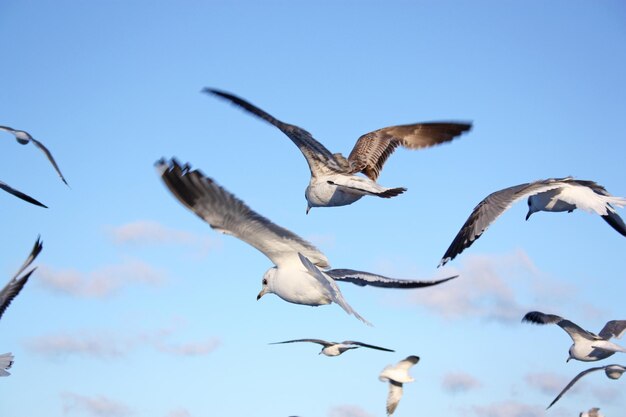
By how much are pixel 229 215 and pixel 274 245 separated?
0.90 metres

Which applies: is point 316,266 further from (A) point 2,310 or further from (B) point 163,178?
(A) point 2,310

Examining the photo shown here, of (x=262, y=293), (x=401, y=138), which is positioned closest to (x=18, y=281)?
(x=262, y=293)

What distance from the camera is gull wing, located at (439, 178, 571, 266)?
1471 centimetres

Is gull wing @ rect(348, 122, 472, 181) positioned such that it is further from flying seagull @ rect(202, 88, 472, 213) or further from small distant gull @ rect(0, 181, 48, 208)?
small distant gull @ rect(0, 181, 48, 208)

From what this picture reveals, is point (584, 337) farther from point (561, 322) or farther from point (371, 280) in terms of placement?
point (371, 280)

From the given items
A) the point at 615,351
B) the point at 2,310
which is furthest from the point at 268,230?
the point at 615,351

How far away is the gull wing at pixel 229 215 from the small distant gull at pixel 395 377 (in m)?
1.55

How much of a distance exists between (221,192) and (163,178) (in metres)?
0.62

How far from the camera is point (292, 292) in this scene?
35.6ft

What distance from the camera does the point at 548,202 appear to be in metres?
15.6

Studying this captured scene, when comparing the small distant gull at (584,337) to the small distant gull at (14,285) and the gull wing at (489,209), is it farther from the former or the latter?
the small distant gull at (14,285)

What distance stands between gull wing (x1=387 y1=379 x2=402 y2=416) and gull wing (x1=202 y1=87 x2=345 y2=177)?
15.7 ft

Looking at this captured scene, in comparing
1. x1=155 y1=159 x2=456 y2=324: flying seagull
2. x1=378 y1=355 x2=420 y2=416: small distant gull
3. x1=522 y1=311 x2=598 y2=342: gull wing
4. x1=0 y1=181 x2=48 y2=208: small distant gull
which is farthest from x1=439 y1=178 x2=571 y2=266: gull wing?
x1=0 y1=181 x2=48 y2=208: small distant gull

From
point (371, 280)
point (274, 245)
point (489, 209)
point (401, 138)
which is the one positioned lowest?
point (371, 280)
